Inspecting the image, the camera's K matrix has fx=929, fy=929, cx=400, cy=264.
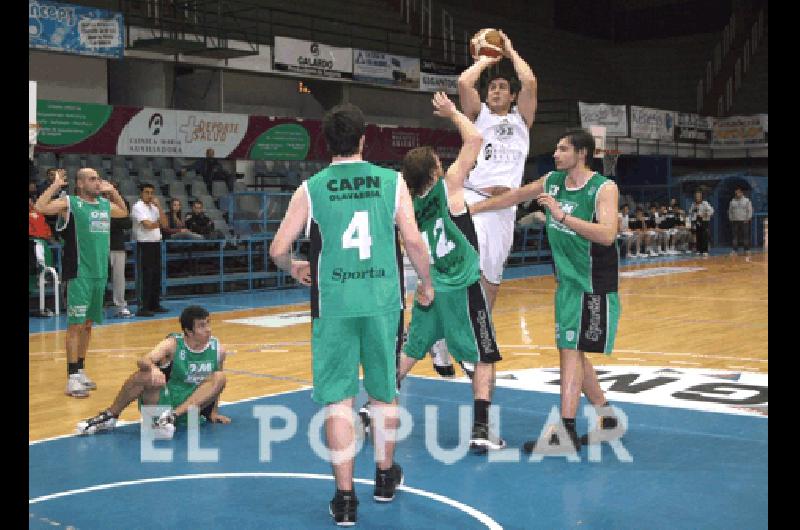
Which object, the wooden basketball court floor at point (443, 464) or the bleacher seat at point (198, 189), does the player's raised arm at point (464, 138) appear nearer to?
the wooden basketball court floor at point (443, 464)

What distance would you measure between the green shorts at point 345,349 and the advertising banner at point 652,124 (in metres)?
25.3

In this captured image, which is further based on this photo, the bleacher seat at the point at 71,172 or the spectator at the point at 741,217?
the spectator at the point at 741,217

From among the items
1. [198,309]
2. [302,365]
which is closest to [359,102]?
[302,365]

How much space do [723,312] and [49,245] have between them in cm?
956

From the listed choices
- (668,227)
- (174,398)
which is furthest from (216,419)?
(668,227)

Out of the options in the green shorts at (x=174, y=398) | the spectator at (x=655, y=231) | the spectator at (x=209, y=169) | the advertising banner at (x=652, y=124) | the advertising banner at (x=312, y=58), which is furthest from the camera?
the advertising banner at (x=652, y=124)

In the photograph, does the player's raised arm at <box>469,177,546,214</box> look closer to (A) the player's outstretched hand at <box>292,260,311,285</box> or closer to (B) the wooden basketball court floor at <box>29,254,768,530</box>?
(B) the wooden basketball court floor at <box>29,254,768,530</box>

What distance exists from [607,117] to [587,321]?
76.2 ft

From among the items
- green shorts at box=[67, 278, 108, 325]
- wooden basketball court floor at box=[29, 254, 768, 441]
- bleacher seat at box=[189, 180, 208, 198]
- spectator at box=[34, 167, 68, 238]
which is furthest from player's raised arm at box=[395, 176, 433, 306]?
bleacher seat at box=[189, 180, 208, 198]

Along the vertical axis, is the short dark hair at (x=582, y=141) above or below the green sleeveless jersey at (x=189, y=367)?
above

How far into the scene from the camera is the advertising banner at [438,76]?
24641 millimetres

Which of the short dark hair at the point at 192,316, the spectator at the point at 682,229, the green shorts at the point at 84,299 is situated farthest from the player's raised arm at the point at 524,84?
the spectator at the point at 682,229

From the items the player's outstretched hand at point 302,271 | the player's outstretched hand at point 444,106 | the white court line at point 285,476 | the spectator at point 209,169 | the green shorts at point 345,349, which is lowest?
the white court line at point 285,476

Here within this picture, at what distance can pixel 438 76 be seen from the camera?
82.3 ft
